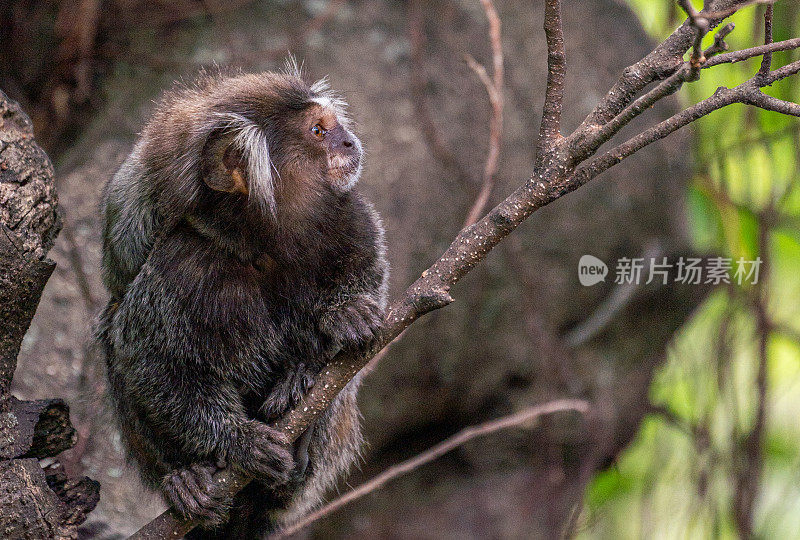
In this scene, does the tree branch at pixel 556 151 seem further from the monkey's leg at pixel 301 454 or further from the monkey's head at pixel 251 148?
the monkey's head at pixel 251 148

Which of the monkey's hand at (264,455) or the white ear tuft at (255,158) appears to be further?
the white ear tuft at (255,158)

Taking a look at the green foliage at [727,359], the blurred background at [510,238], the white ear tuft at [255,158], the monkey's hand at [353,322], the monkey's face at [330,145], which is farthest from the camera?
the green foliage at [727,359]

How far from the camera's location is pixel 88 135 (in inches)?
155

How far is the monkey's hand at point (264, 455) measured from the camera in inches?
74.6

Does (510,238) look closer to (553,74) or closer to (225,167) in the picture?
(225,167)

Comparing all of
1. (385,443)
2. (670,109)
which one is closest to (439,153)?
(670,109)

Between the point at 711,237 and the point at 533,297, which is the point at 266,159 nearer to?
the point at 533,297

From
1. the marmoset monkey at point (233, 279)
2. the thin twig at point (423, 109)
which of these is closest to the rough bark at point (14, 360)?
the marmoset monkey at point (233, 279)

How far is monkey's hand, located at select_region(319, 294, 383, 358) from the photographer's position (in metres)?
1.82

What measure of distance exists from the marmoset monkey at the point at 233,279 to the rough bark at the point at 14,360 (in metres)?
0.21

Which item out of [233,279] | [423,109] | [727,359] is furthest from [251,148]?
[727,359]

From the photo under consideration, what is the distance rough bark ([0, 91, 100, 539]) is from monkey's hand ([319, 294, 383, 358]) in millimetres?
748

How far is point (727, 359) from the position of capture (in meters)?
4.12

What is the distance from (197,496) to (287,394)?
34cm
